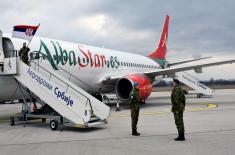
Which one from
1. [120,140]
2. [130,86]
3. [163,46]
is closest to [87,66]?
[130,86]

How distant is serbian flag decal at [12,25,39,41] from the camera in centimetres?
1055

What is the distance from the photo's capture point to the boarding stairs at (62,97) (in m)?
8.83

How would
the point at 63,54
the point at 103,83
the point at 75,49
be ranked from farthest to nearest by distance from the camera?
the point at 103,83 < the point at 75,49 < the point at 63,54

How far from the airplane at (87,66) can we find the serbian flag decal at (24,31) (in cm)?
54

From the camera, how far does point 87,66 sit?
49.6 ft

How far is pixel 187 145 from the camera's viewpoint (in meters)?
6.36

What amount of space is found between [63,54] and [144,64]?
1006 centimetres

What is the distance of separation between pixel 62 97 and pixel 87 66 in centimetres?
603

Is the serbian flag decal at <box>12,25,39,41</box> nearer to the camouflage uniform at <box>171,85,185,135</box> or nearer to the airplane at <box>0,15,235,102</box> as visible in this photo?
the airplane at <box>0,15,235,102</box>

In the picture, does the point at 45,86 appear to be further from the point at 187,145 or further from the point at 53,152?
the point at 187,145

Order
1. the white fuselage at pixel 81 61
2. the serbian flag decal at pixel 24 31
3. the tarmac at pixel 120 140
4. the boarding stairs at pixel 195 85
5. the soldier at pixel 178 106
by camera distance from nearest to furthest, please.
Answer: the tarmac at pixel 120 140 < the soldier at pixel 178 106 < the serbian flag decal at pixel 24 31 < the white fuselage at pixel 81 61 < the boarding stairs at pixel 195 85

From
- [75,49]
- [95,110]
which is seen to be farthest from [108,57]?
[95,110]

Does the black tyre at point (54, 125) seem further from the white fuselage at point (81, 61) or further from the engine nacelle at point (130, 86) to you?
the engine nacelle at point (130, 86)

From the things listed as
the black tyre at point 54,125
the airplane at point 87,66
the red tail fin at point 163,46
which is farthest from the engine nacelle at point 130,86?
the red tail fin at point 163,46
